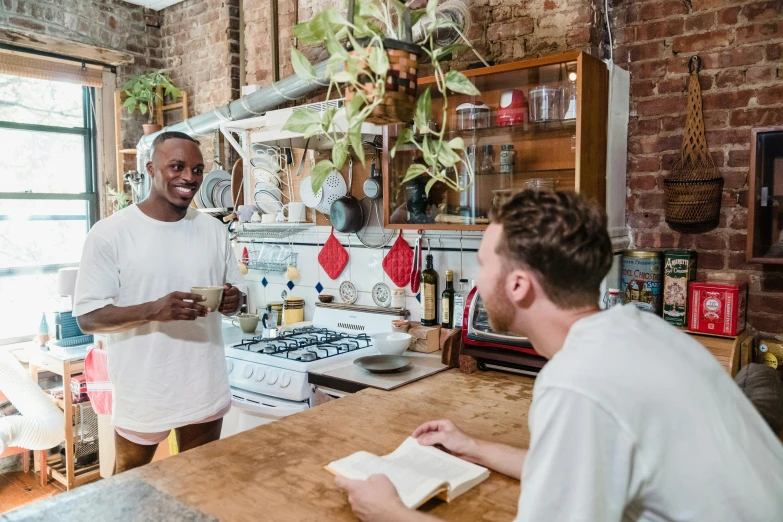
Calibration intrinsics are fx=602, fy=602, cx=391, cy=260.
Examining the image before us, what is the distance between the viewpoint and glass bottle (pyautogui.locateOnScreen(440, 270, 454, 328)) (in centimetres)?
294

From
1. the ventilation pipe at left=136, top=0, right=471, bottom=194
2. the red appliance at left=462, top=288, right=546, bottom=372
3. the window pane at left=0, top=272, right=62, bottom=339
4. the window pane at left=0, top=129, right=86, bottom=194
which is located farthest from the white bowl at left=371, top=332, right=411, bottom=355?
the window pane at left=0, top=129, right=86, bottom=194

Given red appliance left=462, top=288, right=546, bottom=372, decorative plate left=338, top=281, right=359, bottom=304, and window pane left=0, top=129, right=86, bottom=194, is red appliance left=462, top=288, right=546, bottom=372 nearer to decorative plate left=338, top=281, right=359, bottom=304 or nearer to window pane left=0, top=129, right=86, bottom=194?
decorative plate left=338, top=281, right=359, bottom=304

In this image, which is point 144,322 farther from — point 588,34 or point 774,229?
point 774,229

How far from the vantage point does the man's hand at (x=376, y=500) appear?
1.17 meters

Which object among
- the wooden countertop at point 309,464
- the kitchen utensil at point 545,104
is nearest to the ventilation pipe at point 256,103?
the kitchen utensil at point 545,104

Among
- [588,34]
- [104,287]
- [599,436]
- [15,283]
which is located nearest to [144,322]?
[104,287]

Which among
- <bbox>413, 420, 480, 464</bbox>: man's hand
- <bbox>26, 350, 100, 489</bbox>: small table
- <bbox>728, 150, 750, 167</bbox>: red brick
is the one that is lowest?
<bbox>26, 350, 100, 489</bbox>: small table

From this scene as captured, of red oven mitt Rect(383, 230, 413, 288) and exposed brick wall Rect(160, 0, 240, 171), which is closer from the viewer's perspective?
red oven mitt Rect(383, 230, 413, 288)

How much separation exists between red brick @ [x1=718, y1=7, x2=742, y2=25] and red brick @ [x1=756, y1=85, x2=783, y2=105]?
302mm

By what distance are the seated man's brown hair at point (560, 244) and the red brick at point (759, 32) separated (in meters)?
1.79

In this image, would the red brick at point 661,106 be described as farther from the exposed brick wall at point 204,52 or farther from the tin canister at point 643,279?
the exposed brick wall at point 204,52

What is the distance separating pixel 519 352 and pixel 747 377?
30.8 inches

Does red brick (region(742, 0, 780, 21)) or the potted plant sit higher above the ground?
the potted plant

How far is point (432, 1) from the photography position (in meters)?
1.07
